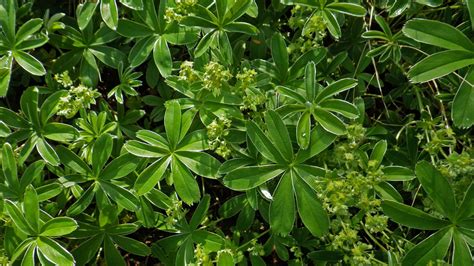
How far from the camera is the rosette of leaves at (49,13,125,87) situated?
2.20m

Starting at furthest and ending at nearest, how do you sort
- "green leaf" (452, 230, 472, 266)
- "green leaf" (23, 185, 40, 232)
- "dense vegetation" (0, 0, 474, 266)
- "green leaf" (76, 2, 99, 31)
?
"green leaf" (76, 2, 99, 31) < "green leaf" (23, 185, 40, 232) < "dense vegetation" (0, 0, 474, 266) < "green leaf" (452, 230, 472, 266)

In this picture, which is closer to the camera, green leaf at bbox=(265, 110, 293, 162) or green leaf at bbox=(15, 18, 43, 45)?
green leaf at bbox=(265, 110, 293, 162)

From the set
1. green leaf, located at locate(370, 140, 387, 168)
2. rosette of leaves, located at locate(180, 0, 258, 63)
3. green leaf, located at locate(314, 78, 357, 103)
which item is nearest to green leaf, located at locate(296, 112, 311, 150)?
green leaf, located at locate(314, 78, 357, 103)

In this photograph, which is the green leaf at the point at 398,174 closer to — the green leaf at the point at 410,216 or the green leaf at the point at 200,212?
the green leaf at the point at 410,216

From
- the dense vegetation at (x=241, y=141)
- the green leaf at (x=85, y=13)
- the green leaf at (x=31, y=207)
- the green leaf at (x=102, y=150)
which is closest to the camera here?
the dense vegetation at (x=241, y=141)

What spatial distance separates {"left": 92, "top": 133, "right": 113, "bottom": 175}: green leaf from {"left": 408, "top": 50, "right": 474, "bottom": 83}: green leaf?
1066 millimetres

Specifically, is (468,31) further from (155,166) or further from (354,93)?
(155,166)

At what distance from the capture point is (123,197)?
1.92 meters

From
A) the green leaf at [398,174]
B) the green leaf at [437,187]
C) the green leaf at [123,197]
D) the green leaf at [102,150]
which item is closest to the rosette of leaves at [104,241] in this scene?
the green leaf at [123,197]

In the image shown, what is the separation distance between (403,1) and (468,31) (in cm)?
28

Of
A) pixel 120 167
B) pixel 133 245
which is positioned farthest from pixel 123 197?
pixel 133 245

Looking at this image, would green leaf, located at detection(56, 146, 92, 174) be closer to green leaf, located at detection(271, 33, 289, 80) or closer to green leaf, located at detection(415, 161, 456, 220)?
green leaf, located at detection(271, 33, 289, 80)

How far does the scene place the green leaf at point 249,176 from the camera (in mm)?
1800

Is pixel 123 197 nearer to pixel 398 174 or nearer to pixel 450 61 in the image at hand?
pixel 398 174
